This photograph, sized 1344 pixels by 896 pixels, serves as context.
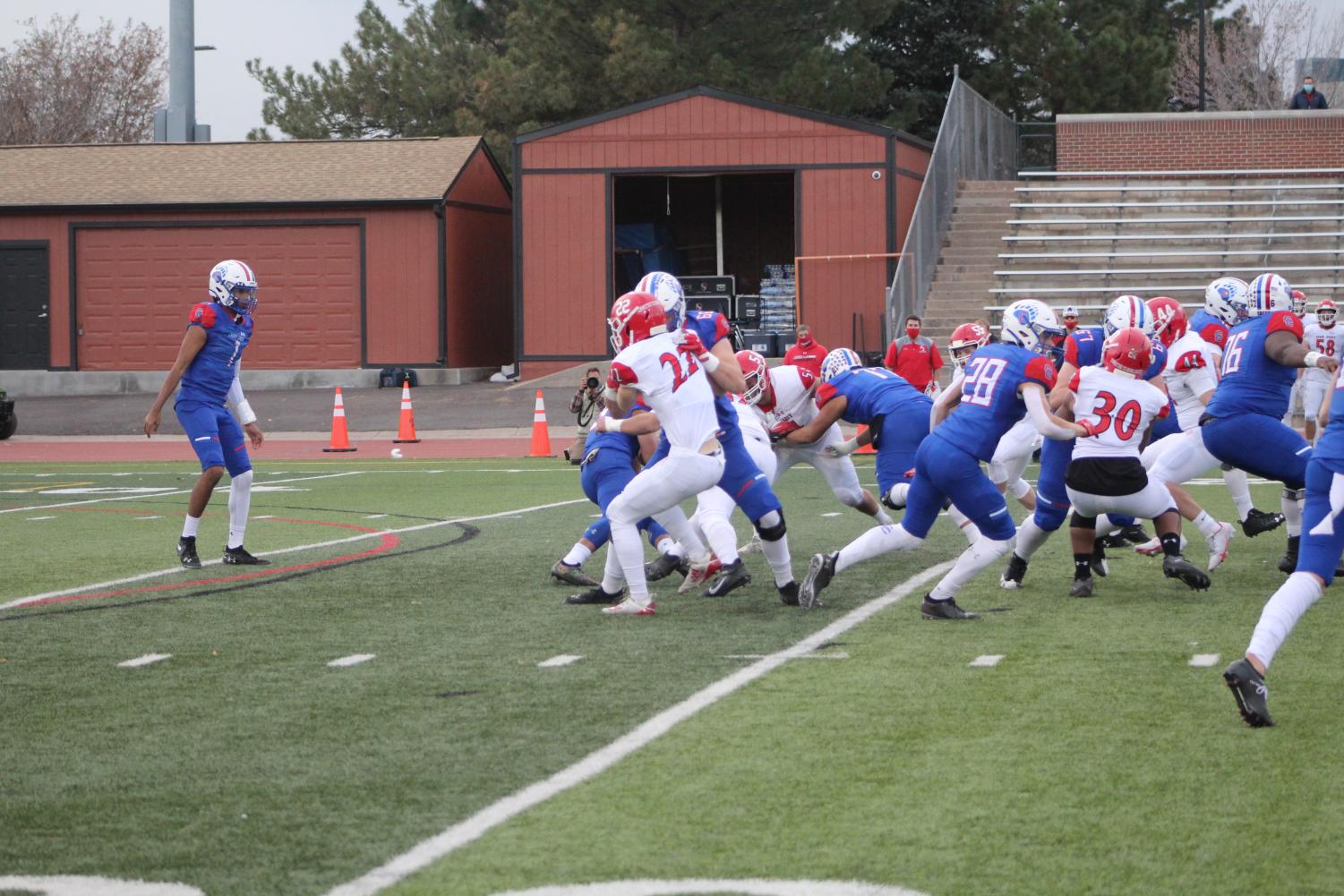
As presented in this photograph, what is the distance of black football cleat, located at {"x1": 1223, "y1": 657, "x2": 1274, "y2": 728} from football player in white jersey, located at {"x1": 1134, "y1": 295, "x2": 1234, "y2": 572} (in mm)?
4060

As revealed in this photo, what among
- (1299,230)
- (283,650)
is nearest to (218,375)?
(283,650)

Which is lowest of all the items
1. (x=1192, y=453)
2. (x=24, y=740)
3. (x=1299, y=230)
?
(x=24, y=740)

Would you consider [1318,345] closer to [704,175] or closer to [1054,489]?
[1054,489]

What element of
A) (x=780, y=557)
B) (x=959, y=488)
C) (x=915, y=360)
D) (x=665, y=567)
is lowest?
(x=665, y=567)

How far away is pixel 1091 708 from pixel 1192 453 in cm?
472

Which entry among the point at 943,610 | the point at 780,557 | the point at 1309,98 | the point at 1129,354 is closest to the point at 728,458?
the point at 780,557

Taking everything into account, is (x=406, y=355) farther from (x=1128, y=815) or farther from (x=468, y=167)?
A: (x=1128, y=815)

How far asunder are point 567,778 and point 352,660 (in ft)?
8.21

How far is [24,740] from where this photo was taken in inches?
241

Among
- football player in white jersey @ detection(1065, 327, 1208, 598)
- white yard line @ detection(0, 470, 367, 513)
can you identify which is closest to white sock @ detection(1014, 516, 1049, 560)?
football player in white jersey @ detection(1065, 327, 1208, 598)

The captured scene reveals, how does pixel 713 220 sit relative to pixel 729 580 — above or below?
above

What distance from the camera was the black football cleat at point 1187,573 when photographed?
30.6 feet

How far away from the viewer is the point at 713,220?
127 feet

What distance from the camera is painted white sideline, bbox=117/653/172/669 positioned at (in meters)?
7.57
